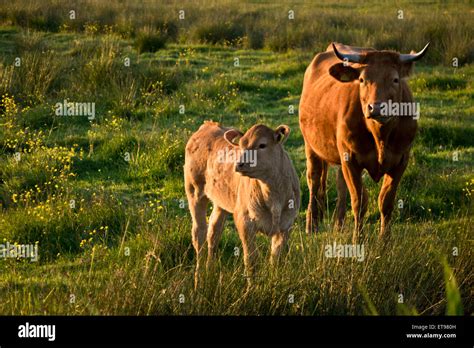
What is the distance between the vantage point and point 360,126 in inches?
322

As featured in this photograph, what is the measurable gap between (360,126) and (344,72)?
0.56 m

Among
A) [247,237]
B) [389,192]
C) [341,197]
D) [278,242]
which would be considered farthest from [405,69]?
[247,237]

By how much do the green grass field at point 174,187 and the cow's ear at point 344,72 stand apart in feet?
4.35

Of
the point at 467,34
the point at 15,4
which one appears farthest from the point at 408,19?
the point at 15,4

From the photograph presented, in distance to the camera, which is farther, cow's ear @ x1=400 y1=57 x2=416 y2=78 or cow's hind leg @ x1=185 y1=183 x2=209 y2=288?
cow's ear @ x1=400 y1=57 x2=416 y2=78

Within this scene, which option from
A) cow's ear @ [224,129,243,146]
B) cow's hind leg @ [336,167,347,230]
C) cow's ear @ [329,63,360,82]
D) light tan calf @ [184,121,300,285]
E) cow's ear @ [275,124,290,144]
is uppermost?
cow's ear @ [329,63,360,82]

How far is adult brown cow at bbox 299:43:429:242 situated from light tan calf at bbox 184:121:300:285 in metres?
0.74

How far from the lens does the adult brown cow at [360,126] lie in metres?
7.63

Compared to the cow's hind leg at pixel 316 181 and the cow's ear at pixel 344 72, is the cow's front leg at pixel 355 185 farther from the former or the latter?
the cow's hind leg at pixel 316 181

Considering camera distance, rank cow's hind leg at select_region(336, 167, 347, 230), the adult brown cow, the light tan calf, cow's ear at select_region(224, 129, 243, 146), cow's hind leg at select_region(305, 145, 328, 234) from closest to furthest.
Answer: the light tan calf → cow's ear at select_region(224, 129, 243, 146) → the adult brown cow → cow's hind leg at select_region(336, 167, 347, 230) → cow's hind leg at select_region(305, 145, 328, 234)

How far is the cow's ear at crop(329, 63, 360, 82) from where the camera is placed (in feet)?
26.7

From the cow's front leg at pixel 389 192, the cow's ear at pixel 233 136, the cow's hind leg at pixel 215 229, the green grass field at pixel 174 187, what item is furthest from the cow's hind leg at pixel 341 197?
the cow's ear at pixel 233 136

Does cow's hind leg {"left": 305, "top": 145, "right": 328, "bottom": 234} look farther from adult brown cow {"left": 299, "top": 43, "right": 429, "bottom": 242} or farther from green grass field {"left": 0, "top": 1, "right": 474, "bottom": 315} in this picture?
green grass field {"left": 0, "top": 1, "right": 474, "bottom": 315}

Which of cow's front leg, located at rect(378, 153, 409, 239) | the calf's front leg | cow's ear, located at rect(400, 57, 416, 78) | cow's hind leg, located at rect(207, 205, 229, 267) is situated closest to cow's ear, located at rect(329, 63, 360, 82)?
cow's ear, located at rect(400, 57, 416, 78)
